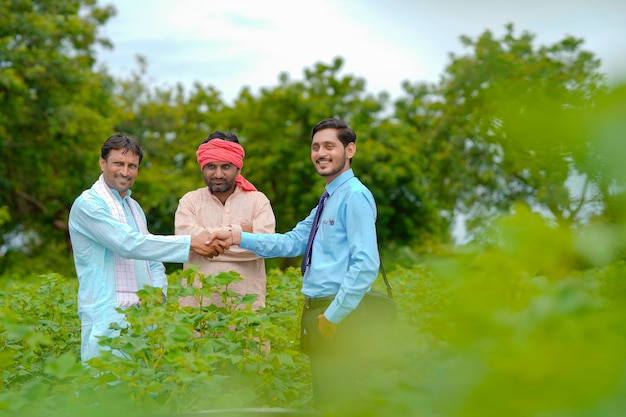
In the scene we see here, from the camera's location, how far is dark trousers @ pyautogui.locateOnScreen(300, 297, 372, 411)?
3773mm

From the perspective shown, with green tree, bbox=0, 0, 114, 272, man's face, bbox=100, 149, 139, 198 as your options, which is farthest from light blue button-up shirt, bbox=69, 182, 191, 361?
green tree, bbox=0, 0, 114, 272

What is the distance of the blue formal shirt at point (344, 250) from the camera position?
150 inches

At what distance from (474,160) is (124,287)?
27.5 m

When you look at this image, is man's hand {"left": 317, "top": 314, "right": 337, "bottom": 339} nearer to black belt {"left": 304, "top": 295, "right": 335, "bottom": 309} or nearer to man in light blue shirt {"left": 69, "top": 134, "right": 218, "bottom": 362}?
black belt {"left": 304, "top": 295, "right": 335, "bottom": 309}

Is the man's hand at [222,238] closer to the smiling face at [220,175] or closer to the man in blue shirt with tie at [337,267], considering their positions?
the smiling face at [220,175]

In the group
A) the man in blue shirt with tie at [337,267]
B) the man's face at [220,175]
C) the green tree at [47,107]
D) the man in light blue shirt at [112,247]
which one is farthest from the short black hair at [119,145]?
the green tree at [47,107]

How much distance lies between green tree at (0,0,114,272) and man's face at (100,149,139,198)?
15.7 m

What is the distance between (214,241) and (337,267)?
38.1 inches

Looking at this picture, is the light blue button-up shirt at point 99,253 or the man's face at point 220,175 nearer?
the light blue button-up shirt at point 99,253

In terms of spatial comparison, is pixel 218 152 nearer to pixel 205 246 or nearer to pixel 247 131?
pixel 205 246

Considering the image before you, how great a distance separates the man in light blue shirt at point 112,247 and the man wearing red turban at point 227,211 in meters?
0.18

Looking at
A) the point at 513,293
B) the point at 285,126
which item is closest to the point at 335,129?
the point at 513,293

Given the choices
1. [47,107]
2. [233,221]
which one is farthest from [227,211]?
[47,107]

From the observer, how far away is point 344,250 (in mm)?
4039
